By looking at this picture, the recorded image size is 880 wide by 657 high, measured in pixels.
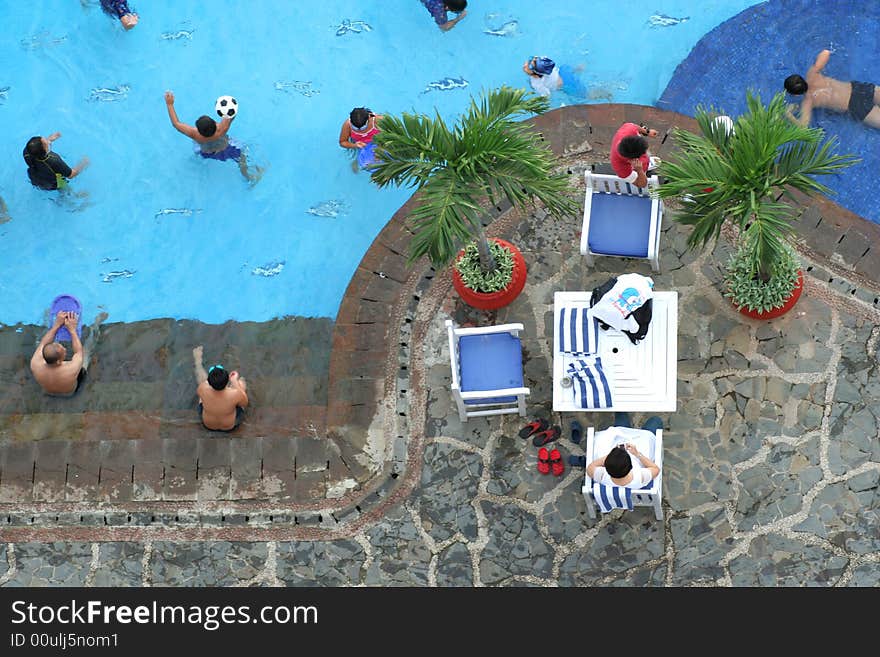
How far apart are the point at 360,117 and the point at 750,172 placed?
569 centimetres

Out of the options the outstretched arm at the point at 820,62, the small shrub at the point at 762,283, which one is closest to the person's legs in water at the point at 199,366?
the small shrub at the point at 762,283

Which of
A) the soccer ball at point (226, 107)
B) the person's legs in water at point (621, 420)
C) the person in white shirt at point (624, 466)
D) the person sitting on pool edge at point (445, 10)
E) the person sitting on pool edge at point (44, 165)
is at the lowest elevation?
the person in white shirt at point (624, 466)

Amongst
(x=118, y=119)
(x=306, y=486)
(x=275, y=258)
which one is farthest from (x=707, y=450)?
(x=118, y=119)

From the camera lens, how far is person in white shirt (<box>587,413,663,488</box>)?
15.2 meters

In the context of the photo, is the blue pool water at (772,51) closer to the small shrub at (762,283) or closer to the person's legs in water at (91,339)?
the small shrub at (762,283)

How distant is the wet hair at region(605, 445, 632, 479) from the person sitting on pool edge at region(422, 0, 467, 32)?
7.34 meters

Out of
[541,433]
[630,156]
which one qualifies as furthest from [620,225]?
[541,433]

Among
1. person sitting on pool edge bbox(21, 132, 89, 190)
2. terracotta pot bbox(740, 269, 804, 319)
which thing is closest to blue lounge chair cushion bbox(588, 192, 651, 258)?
terracotta pot bbox(740, 269, 804, 319)

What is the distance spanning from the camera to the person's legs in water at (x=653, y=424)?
16734 mm

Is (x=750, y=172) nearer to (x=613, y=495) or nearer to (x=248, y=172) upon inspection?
(x=613, y=495)

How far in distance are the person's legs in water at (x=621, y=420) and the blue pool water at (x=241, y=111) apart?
4240 mm

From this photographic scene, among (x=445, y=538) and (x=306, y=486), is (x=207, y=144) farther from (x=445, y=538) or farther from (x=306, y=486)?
(x=445, y=538)

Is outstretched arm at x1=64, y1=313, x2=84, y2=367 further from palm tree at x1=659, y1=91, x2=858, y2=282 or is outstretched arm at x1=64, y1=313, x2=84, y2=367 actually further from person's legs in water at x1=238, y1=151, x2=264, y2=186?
palm tree at x1=659, y1=91, x2=858, y2=282

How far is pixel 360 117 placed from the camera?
710 inches
